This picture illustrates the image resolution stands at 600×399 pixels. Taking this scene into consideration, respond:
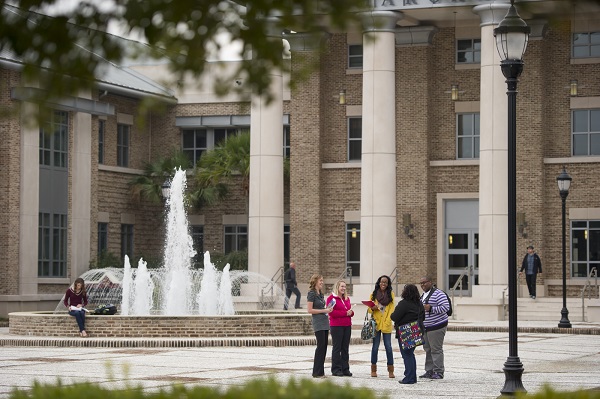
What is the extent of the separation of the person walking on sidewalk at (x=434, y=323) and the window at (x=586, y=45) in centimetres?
2631

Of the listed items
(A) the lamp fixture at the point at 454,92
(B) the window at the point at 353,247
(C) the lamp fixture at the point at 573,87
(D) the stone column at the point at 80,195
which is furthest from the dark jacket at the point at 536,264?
(D) the stone column at the point at 80,195

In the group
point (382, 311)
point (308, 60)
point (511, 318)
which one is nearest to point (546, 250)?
point (382, 311)

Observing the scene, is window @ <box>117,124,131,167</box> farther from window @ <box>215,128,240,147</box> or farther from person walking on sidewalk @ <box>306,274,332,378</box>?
person walking on sidewalk @ <box>306,274,332,378</box>

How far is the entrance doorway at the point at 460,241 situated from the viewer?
4600 cm

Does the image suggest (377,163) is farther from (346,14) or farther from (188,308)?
(346,14)

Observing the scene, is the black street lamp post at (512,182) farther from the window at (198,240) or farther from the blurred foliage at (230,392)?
the window at (198,240)

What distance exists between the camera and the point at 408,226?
46000 mm

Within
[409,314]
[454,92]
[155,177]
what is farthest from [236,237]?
[409,314]

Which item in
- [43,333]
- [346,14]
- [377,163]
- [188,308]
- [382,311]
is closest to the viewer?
[346,14]

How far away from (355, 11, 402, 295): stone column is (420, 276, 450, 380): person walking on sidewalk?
21.5 meters

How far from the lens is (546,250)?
4431cm

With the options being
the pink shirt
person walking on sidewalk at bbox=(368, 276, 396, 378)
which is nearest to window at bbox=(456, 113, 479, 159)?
person walking on sidewalk at bbox=(368, 276, 396, 378)

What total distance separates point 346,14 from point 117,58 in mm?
1224

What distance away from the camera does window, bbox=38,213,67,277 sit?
4466 centimetres
